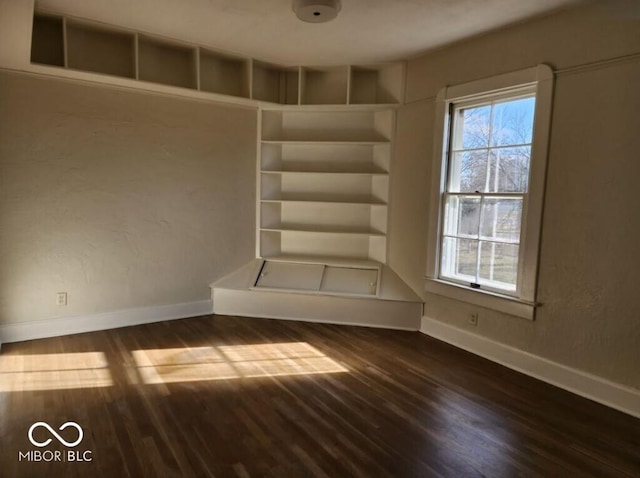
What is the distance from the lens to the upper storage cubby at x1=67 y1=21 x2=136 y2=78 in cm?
340

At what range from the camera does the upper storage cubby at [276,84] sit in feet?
14.4

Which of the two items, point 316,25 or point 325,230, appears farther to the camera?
point 325,230

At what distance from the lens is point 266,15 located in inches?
117

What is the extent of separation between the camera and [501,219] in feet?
10.5

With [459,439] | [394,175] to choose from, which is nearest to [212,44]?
[394,175]

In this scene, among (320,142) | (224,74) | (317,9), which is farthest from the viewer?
(320,142)

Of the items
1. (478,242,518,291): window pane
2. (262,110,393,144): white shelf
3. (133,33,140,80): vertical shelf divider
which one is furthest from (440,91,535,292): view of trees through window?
(133,33,140,80): vertical shelf divider

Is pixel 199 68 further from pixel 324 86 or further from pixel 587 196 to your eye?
pixel 587 196

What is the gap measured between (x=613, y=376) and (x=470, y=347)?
1.04m

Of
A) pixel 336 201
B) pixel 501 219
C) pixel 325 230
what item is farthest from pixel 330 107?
pixel 501 219

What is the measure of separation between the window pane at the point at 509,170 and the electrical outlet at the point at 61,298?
3.66m

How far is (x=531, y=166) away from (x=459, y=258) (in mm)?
979

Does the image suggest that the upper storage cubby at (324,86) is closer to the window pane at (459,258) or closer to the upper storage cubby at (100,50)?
the upper storage cubby at (100,50)

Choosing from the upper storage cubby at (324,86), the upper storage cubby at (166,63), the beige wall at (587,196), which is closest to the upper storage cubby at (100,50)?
the upper storage cubby at (166,63)
